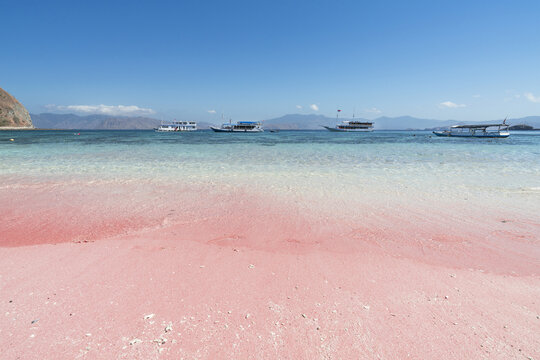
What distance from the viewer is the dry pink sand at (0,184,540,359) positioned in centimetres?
208

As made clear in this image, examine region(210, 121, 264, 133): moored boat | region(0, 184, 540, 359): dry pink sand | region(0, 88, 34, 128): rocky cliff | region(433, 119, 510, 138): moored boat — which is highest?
region(0, 88, 34, 128): rocky cliff

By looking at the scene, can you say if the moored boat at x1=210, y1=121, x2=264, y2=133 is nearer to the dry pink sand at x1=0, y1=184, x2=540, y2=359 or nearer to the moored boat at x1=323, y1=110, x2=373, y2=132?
the moored boat at x1=323, y1=110, x2=373, y2=132

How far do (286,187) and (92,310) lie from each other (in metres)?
6.13

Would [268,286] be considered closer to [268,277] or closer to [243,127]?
[268,277]

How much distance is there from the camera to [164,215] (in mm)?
5348

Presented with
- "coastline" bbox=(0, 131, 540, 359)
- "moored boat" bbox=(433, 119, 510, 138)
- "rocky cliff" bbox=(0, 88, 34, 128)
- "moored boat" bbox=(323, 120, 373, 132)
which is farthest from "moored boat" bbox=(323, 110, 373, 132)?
"rocky cliff" bbox=(0, 88, 34, 128)

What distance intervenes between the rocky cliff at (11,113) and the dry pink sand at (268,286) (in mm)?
150548

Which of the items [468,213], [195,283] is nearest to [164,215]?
[195,283]

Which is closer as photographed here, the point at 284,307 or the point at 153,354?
the point at 153,354

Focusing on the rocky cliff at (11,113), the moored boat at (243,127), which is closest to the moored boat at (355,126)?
the moored boat at (243,127)

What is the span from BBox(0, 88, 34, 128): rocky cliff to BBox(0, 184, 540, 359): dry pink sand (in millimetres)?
150548

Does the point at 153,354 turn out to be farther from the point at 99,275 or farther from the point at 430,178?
the point at 430,178

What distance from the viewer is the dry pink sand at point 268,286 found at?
208 centimetres

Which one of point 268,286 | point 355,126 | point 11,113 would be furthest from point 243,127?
point 11,113
